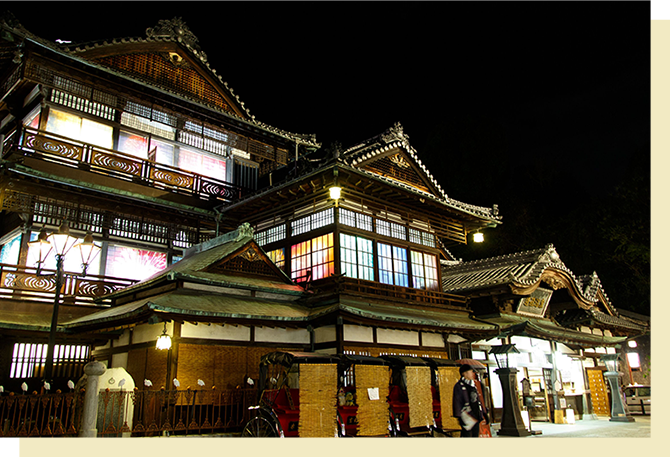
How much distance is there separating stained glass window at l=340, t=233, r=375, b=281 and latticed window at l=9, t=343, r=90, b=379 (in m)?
9.12

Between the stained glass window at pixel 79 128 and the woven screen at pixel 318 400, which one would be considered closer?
the woven screen at pixel 318 400

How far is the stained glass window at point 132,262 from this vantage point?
58.7ft

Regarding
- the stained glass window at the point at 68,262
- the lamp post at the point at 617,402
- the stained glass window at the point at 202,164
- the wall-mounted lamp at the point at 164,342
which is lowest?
the lamp post at the point at 617,402

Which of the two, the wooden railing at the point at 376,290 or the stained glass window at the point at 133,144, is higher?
the stained glass window at the point at 133,144

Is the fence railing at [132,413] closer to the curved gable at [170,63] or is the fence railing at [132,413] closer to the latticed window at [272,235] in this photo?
the latticed window at [272,235]

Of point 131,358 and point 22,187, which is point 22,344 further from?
point 22,187

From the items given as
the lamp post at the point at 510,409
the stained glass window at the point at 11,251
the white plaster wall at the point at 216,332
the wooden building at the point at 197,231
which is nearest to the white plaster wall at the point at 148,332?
the wooden building at the point at 197,231

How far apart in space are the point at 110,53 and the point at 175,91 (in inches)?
112

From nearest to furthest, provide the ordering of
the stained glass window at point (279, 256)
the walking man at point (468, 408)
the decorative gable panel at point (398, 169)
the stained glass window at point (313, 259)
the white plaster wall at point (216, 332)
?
the walking man at point (468, 408) → the white plaster wall at point (216, 332) → the stained glass window at point (313, 259) → the stained glass window at point (279, 256) → the decorative gable panel at point (398, 169)

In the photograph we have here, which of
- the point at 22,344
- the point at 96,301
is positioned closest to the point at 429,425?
the point at 96,301

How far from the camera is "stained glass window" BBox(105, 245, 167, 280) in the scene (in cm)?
1790

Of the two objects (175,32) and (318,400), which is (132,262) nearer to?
(175,32)

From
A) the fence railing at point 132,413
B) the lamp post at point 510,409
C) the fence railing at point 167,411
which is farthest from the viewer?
the lamp post at point 510,409

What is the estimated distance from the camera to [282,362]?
10664mm
